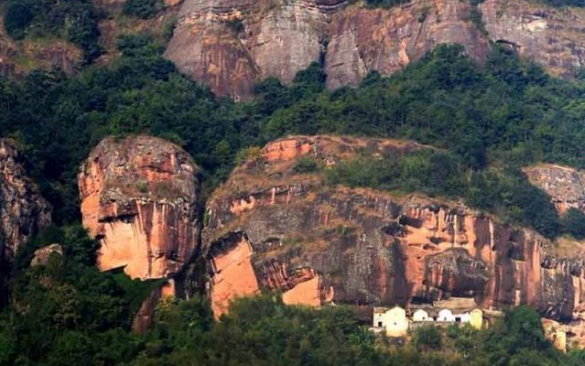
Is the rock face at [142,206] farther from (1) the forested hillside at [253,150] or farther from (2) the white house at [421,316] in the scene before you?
(2) the white house at [421,316]

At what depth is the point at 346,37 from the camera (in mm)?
83812

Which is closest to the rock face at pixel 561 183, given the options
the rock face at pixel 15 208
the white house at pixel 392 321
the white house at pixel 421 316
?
the white house at pixel 421 316

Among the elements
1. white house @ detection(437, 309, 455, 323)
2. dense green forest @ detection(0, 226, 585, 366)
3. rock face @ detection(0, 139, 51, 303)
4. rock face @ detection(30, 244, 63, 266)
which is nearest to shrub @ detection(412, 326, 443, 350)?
dense green forest @ detection(0, 226, 585, 366)

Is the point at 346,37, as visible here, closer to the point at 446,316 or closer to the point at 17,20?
the point at 17,20

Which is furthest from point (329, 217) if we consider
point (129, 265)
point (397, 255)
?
point (129, 265)

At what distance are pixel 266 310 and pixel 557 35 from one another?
74.6 feet

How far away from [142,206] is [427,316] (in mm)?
10555

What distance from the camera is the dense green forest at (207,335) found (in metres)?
62.8

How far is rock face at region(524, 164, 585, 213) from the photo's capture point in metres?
72.1

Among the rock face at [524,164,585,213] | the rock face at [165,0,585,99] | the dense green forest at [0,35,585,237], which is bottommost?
the rock face at [524,164,585,213]

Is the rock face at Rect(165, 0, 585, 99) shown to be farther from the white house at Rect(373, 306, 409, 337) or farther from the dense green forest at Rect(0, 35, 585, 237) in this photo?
the white house at Rect(373, 306, 409, 337)

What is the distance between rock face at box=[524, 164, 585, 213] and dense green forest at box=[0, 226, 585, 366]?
22.1 feet

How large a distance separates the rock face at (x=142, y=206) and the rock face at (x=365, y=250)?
0.97 metres

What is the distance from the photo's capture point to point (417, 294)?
66.9m
